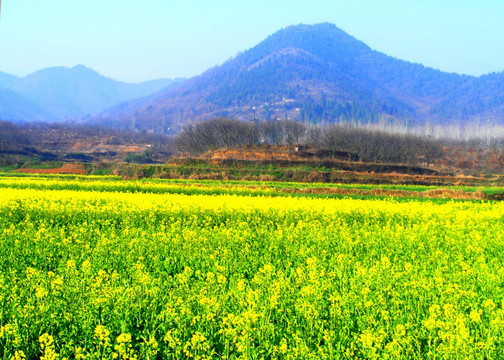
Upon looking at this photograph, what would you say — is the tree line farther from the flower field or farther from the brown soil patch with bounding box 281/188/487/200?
the flower field

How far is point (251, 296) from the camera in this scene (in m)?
6.74

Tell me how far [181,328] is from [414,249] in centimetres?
733

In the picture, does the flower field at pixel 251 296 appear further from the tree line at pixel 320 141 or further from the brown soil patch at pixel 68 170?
the tree line at pixel 320 141

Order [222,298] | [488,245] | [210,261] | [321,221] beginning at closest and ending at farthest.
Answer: [222,298] → [210,261] → [488,245] → [321,221]

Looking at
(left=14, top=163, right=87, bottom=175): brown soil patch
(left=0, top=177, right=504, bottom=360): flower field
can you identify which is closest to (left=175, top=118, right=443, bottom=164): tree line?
(left=14, top=163, right=87, bottom=175): brown soil patch

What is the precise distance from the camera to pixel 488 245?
12094mm

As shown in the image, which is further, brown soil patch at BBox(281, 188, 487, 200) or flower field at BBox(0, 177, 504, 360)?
brown soil patch at BBox(281, 188, 487, 200)

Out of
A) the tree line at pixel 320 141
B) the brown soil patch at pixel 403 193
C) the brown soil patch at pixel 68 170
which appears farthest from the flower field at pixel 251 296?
the tree line at pixel 320 141

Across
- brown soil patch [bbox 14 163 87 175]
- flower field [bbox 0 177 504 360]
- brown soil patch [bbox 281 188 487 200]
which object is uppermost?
brown soil patch [bbox 14 163 87 175]

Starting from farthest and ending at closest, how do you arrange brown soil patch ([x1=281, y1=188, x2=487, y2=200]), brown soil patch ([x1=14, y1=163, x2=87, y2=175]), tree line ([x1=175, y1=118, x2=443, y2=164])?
1. tree line ([x1=175, y1=118, x2=443, y2=164])
2. brown soil patch ([x1=14, y1=163, x2=87, y2=175])
3. brown soil patch ([x1=281, y1=188, x2=487, y2=200])

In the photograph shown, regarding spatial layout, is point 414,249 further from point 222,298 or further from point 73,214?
point 73,214

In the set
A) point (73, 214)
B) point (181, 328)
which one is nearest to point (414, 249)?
point (181, 328)

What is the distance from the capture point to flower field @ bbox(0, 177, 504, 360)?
554 cm

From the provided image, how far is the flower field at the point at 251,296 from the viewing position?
18.2ft
